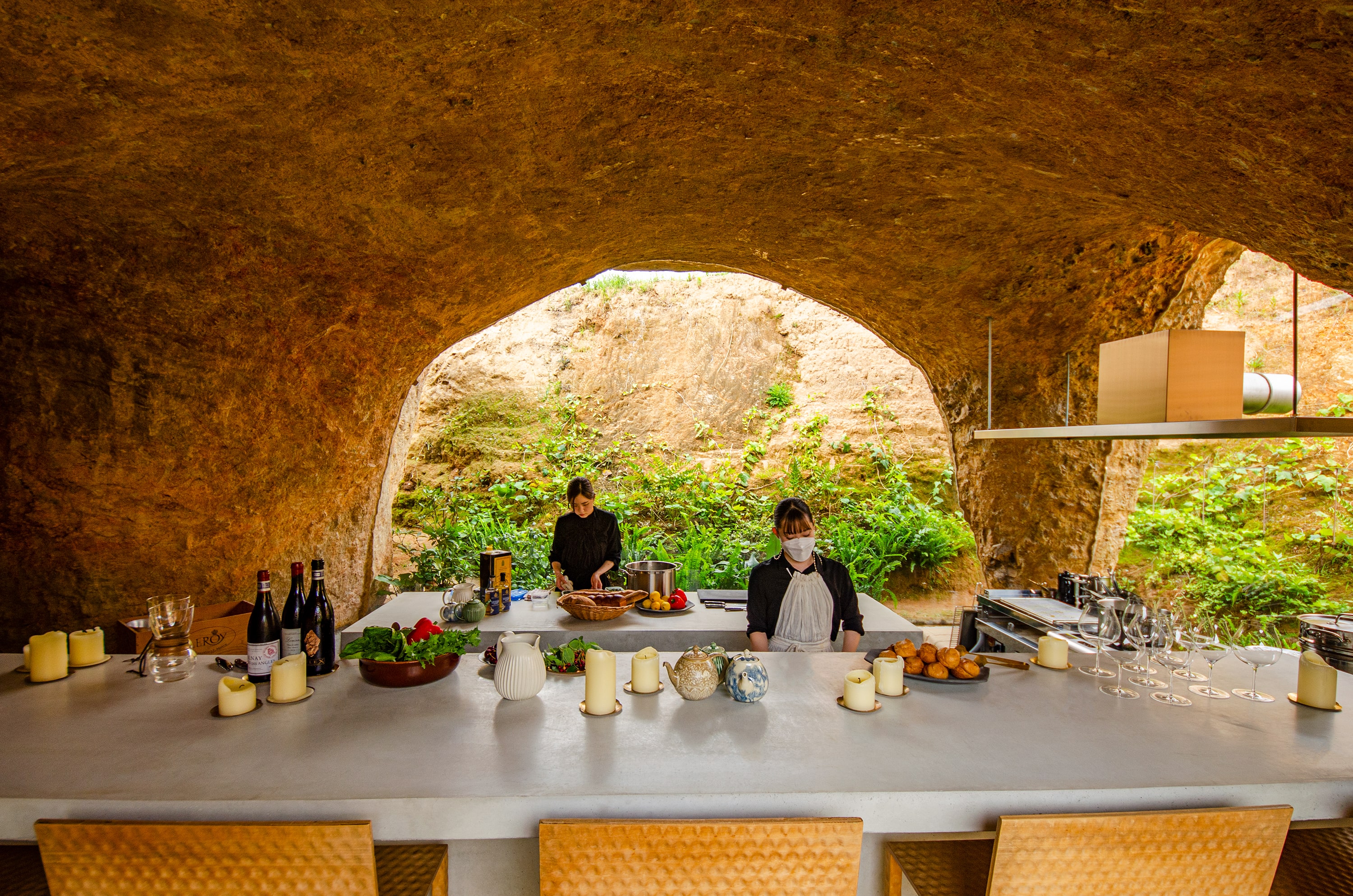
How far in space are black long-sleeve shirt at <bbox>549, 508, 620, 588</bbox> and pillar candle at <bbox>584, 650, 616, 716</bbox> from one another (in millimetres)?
2671

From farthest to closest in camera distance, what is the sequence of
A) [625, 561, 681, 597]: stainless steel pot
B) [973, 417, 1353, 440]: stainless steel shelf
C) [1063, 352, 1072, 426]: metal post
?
[625, 561, 681, 597]: stainless steel pot
[1063, 352, 1072, 426]: metal post
[973, 417, 1353, 440]: stainless steel shelf

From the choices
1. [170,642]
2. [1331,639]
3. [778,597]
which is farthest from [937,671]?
[170,642]

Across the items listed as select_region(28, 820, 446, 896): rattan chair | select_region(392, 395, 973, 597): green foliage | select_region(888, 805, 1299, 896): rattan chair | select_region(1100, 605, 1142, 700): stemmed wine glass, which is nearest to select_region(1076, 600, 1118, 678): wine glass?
select_region(1100, 605, 1142, 700): stemmed wine glass

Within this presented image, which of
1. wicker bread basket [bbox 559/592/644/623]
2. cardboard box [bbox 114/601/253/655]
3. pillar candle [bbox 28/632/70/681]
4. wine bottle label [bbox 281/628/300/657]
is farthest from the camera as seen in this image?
wicker bread basket [bbox 559/592/644/623]

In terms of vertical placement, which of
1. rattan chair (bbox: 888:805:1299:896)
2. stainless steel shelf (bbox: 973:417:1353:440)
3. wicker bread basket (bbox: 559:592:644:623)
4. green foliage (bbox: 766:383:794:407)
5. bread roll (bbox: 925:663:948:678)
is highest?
green foliage (bbox: 766:383:794:407)

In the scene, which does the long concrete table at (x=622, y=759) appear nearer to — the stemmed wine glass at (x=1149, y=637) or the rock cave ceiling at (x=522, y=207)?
the stemmed wine glass at (x=1149, y=637)

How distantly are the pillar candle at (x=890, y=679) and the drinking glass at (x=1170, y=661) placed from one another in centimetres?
85

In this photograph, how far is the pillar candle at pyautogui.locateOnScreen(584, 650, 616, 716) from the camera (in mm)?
2119

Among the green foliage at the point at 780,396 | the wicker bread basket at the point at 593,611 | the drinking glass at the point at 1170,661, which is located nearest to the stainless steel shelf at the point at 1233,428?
the drinking glass at the point at 1170,661

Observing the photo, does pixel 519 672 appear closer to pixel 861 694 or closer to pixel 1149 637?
pixel 861 694

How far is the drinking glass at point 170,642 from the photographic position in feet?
7.85

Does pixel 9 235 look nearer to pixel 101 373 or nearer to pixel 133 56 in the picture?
pixel 101 373

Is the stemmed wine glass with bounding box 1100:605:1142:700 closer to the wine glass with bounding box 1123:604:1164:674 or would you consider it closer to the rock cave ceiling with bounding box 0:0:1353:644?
the wine glass with bounding box 1123:604:1164:674

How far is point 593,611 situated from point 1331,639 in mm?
3397
